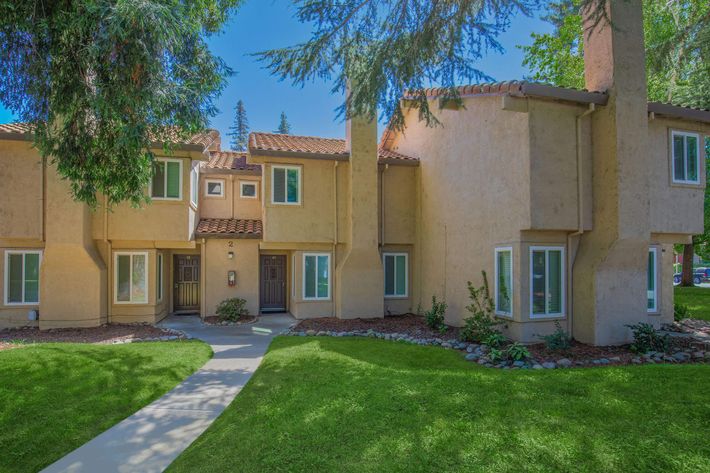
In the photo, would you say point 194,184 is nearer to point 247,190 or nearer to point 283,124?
point 247,190

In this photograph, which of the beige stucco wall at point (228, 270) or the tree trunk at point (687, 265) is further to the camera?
the tree trunk at point (687, 265)

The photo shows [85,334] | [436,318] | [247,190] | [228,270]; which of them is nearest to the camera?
[85,334]

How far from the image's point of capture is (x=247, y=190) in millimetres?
18172

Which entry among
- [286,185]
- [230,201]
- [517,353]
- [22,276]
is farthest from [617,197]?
[22,276]

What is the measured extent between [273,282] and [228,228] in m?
3.43

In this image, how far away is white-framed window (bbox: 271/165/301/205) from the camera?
15555mm

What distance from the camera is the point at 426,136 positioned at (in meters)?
16.4

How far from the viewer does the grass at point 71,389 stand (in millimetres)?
5562

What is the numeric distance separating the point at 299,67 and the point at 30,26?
16.1 ft

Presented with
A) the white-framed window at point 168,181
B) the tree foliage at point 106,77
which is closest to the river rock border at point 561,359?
the tree foliage at point 106,77

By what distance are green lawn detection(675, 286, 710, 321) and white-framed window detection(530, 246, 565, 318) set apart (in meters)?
10.1

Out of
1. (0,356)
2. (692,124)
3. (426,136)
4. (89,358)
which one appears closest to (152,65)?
(89,358)

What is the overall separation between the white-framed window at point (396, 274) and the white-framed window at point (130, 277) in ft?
30.7

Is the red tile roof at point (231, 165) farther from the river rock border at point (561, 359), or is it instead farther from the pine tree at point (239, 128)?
the pine tree at point (239, 128)
